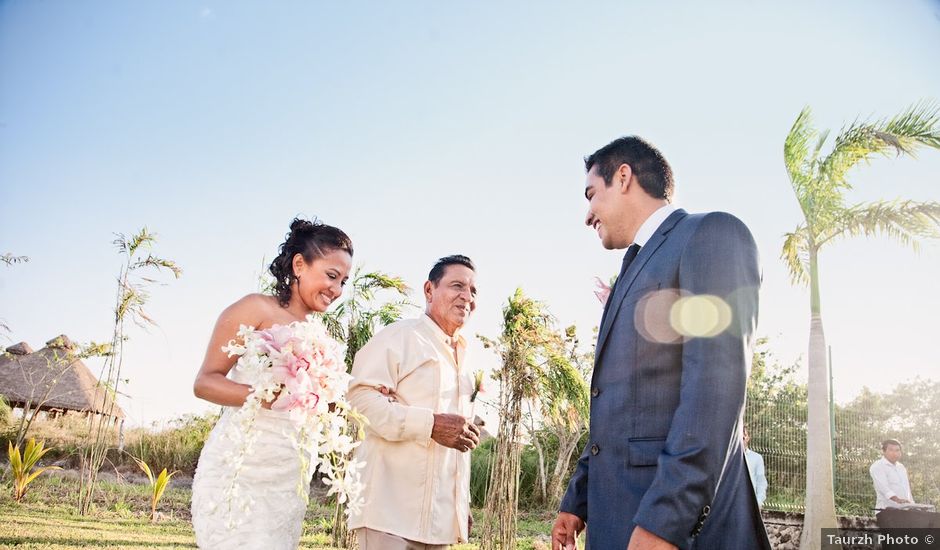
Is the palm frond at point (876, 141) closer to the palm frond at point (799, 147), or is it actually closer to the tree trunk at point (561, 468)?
the palm frond at point (799, 147)

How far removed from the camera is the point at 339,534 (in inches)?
358

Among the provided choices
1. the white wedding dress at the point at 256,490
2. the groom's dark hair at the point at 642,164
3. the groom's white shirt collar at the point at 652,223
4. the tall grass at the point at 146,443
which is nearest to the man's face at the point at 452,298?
the white wedding dress at the point at 256,490

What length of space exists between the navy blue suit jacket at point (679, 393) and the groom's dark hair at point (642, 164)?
7.8 inches

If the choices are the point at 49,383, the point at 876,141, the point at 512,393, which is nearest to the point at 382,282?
the point at 512,393

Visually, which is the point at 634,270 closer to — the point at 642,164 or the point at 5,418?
the point at 642,164

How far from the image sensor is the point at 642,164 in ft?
8.46

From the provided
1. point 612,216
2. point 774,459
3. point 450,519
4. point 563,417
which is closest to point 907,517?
point 774,459

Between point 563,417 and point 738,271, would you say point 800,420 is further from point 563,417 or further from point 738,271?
point 738,271

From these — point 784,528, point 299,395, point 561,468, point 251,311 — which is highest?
point 251,311

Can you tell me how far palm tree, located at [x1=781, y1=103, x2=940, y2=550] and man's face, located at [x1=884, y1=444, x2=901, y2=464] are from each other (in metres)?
0.91

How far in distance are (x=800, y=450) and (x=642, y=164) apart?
11.5 metres

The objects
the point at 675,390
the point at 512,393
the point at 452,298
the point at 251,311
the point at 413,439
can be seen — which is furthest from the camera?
the point at 512,393

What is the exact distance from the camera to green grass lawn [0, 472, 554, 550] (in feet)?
25.3

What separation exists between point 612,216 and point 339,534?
7827mm
